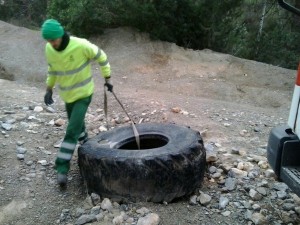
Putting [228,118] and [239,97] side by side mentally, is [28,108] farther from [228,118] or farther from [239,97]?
[239,97]

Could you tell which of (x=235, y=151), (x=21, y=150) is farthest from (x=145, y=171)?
(x=21, y=150)

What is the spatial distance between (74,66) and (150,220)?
174 cm

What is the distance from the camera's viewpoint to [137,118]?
5883mm

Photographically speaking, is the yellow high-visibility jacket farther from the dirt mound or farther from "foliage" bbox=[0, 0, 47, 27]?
"foliage" bbox=[0, 0, 47, 27]

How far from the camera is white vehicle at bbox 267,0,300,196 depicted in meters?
3.11

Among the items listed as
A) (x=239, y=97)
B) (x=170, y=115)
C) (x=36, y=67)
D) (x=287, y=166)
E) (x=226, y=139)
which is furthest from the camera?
(x=36, y=67)

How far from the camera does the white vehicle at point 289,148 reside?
10.2 feet

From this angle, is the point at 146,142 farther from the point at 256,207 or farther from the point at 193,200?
the point at 256,207

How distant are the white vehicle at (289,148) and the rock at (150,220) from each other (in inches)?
43.4

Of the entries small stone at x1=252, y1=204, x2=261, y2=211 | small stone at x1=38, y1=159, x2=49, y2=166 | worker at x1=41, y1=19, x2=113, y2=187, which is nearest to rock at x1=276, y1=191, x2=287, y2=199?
small stone at x1=252, y1=204, x2=261, y2=211

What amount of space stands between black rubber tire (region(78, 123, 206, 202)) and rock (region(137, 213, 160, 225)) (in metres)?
0.23

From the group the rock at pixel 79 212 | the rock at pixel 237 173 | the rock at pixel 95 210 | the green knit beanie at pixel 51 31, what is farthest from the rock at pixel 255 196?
the green knit beanie at pixel 51 31

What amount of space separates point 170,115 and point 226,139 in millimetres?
1050

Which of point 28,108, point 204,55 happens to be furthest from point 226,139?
point 204,55
